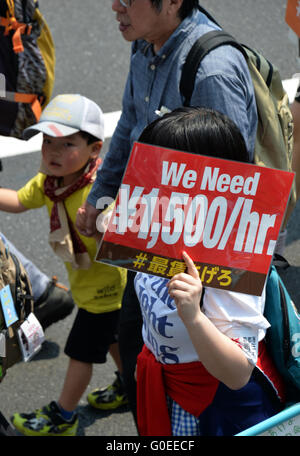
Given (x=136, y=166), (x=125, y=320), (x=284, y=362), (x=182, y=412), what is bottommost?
(x=125, y=320)

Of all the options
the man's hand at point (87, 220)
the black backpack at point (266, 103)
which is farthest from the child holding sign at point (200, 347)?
the man's hand at point (87, 220)

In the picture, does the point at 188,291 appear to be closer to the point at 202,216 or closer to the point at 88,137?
the point at 202,216

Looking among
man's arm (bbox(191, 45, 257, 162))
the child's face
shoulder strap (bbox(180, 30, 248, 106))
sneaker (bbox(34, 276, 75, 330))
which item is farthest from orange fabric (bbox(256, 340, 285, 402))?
sneaker (bbox(34, 276, 75, 330))

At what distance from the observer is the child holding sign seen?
73.0 inches

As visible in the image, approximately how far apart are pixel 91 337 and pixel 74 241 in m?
0.42

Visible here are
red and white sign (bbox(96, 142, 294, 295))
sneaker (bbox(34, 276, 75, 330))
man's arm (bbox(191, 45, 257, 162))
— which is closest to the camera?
red and white sign (bbox(96, 142, 294, 295))

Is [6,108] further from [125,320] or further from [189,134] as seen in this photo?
[189,134]

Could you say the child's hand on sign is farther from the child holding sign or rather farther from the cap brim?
the cap brim

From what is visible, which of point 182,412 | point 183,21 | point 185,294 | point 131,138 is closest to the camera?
point 185,294

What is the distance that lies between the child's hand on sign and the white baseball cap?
56.2 inches

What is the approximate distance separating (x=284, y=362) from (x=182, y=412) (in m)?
0.35

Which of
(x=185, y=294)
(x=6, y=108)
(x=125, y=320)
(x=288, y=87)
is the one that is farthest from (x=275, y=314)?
(x=288, y=87)

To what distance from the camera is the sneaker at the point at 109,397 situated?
3463mm

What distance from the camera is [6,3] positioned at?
12.3 feet
